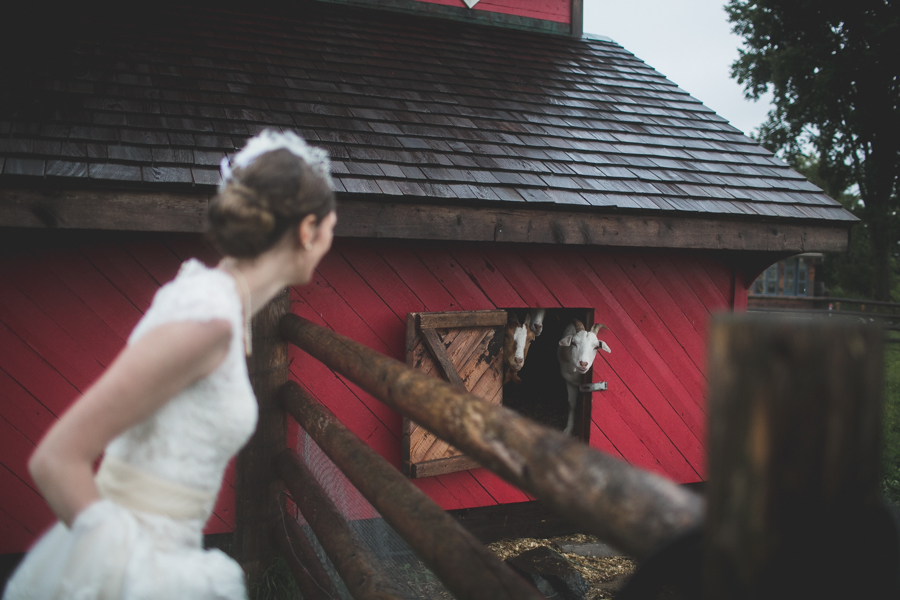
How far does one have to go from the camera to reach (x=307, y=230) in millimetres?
1320

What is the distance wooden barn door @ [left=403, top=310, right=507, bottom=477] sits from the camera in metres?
4.04

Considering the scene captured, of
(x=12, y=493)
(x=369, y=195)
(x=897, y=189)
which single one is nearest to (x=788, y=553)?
(x=369, y=195)

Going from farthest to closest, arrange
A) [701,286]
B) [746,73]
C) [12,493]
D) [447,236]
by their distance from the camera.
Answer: [746,73] → [701,286] → [447,236] → [12,493]

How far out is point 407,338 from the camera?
4.05 meters

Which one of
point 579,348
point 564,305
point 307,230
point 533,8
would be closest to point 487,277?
point 564,305

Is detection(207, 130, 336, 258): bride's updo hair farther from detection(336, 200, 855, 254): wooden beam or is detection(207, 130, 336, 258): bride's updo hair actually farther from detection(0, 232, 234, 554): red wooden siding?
detection(0, 232, 234, 554): red wooden siding

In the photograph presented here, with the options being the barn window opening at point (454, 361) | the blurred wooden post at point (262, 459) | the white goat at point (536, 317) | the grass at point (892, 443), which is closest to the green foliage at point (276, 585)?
the blurred wooden post at point (262, 459)

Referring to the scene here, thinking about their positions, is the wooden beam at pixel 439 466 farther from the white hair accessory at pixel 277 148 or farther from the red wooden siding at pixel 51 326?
the white hair accessory at pixel 277 148

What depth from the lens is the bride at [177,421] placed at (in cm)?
102

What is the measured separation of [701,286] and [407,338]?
2.67 metres

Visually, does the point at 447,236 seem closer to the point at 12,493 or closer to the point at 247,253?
the point at 247,253

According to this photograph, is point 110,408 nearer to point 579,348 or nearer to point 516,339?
point 579,348

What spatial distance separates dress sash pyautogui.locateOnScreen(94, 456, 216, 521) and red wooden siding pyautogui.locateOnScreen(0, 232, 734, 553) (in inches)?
105

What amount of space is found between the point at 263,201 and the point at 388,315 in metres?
2.94
